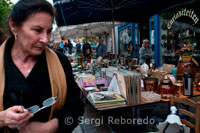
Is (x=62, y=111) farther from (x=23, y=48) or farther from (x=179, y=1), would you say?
(x=179, y=1)

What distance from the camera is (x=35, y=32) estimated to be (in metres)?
1.02

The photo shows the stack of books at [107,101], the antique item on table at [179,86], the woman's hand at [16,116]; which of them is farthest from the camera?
the antique item on table at [179,86]

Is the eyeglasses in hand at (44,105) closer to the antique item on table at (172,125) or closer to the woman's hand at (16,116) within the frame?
the woman's hand at (16,116)

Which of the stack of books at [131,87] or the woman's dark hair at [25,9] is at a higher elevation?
the woman's dark hair at [25,9]

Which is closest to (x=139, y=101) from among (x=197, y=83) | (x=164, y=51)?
(x=197, y=83)

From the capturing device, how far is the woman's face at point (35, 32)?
1.01m

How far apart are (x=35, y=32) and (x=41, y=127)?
61 cm

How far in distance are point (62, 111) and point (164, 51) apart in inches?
290

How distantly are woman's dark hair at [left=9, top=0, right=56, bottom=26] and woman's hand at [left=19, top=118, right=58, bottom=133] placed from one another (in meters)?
0.64

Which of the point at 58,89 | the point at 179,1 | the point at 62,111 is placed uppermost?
the point at 179,1

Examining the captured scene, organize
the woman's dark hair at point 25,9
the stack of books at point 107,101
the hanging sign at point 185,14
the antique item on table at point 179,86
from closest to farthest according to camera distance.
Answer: the woman's dark hair at point 25,9
the stack of books at point 107,101
the antique item on table at point 179,86
the hanging sign at point 185,14

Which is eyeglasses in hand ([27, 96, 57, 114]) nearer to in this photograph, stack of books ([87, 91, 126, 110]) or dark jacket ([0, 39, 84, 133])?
dark jacket ([0, 39, 84, 133])

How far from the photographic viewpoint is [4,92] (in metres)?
1.00

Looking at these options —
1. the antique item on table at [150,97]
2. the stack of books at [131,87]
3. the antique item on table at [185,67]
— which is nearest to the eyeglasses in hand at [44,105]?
the stack of books at [131,87]
